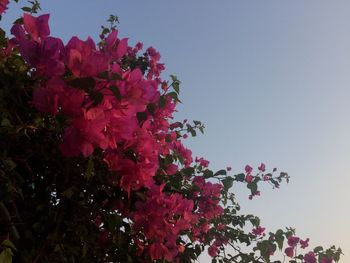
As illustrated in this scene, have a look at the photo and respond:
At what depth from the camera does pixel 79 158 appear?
1546 millimetres

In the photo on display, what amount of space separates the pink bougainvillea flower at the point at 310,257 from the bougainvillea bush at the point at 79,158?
107 inches

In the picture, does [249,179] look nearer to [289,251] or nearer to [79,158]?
[289,251]

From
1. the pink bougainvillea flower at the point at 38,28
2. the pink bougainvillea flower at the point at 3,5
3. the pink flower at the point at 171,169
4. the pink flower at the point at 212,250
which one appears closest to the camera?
the pink bougainvillea flower at the point at 38,28

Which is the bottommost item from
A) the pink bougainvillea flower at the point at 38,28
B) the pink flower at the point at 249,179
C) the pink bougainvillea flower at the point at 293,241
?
the pink bougainvillea flower at the point at 38,28

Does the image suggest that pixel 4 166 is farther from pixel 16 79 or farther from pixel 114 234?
pixel 114 234

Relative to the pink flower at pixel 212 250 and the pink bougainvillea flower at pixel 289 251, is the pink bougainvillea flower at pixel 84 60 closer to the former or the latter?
the pink flower at pixel 212 250

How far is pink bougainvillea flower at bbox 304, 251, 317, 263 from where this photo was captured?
4.24m

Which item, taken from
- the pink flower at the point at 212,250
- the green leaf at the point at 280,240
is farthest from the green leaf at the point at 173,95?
the green leaf at the point at 280,240

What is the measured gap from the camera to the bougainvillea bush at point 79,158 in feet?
4.02

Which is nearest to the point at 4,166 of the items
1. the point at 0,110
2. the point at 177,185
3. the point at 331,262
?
the point at 0,110

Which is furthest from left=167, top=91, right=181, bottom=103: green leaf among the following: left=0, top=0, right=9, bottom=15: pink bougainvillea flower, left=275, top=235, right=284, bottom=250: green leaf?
left=275, top=235, right=284, bottom=250: green leaf

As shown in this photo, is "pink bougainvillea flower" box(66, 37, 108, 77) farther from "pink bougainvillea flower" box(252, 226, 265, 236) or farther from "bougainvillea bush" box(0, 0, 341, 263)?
"pink bougainvillea flower" box(252, 226, 265, 236)

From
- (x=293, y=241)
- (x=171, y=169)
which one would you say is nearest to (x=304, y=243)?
(x=293, y=241)

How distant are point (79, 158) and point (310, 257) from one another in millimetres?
3390
